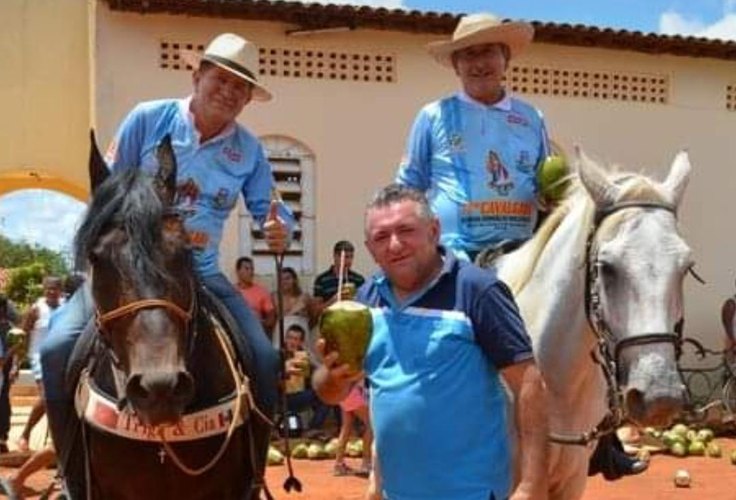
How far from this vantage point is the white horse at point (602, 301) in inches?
169

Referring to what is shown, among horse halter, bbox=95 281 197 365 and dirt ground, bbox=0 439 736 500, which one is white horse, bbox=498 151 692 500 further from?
dirt ground, bbox=0 439 736 500

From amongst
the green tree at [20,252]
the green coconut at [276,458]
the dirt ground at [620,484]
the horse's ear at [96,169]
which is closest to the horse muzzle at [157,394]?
the horse's ear at [96,169]

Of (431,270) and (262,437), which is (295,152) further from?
(431,270)

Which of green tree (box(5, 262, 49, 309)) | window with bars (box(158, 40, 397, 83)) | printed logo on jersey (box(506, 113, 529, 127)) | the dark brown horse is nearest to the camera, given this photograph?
the dark brown horse

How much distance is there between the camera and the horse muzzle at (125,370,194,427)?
4324 mm

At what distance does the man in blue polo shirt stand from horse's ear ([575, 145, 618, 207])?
852 millimetres

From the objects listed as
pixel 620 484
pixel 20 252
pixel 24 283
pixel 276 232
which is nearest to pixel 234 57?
pixel 276 232

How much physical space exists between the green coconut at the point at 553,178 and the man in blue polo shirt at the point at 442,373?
1640mm

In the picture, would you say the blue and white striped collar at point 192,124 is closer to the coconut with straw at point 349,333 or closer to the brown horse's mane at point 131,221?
the brown horse's mane at point 131,221

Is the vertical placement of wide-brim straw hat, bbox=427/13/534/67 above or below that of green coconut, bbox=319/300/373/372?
above

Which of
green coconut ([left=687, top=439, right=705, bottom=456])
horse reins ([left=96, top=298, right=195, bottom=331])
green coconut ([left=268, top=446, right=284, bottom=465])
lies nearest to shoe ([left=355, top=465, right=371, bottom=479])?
green coconut ([left=268, top=446, right=284, bottom=465])

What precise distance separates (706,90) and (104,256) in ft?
52.2

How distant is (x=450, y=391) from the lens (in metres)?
3.97

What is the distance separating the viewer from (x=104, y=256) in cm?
468
